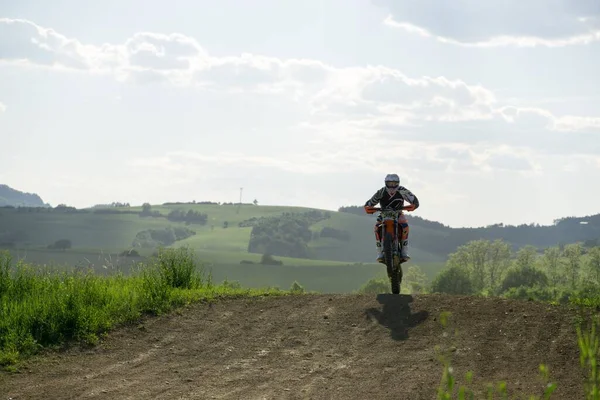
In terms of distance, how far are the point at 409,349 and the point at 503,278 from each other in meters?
69.2

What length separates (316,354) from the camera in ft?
41.8

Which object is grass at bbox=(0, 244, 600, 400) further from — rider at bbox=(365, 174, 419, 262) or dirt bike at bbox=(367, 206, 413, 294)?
rider at bbox=(365, 174, 419, 262)

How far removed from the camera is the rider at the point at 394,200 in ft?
57.5

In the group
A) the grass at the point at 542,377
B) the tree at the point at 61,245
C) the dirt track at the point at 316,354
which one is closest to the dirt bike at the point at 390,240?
the dirt track at the point at 316,354

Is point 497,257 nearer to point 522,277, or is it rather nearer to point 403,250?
point 522,277

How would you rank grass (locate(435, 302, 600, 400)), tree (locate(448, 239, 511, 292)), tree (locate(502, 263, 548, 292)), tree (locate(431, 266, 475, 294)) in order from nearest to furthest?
grass (locate(435, 302, 600, 400)), tree (locate(502, 263, 548, 292)), tree (locate(431, 266, 475, 294)), tree (locate(448, 239, 511, 292))

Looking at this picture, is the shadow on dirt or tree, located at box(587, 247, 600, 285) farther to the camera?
tree, located at box(587, 247, 600, 285)

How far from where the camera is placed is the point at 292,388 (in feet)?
36.1

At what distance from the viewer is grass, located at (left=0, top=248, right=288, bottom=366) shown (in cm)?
1376

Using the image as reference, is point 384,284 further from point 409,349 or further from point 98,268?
point 409,349

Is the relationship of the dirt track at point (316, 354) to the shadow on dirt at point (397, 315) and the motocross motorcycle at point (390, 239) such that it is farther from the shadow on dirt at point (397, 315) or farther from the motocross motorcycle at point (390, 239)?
the motocross motorcycle at point (390, 239)

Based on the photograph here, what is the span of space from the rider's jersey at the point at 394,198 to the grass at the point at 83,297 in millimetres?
2777

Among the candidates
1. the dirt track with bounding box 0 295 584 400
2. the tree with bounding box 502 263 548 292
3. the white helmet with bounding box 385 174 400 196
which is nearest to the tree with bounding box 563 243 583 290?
the tree with bounding box 502 263 548 292

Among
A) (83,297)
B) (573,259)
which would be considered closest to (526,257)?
(573,259)
